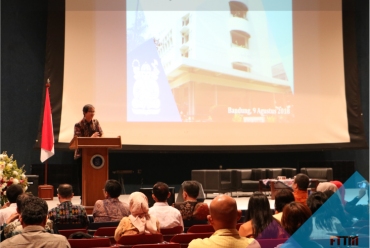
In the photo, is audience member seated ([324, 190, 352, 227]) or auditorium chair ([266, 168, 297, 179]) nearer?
audience member seated ([324, 190, 352, 227])

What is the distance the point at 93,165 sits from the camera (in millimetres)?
4781

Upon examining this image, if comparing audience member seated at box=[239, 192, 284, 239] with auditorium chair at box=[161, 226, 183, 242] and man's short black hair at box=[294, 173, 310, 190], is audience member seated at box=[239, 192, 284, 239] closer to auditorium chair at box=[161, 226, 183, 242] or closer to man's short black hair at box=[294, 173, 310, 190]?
auditorium chair at box=[161, 226, 183, 242]

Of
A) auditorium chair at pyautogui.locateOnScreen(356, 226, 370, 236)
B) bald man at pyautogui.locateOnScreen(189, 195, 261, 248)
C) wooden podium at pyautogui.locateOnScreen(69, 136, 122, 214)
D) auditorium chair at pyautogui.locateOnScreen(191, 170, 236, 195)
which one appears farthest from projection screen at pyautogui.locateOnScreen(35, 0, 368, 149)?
bald man at pyautogui.locateOnScreen(189, 195, 261, 248)

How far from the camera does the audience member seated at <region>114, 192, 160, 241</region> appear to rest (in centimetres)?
283

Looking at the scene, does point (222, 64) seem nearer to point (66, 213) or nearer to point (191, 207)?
point (191, 207)

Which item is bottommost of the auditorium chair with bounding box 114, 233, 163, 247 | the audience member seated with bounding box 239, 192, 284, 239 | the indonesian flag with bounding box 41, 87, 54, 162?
the auditorium chair with bounding box 114, 233, 163, 247

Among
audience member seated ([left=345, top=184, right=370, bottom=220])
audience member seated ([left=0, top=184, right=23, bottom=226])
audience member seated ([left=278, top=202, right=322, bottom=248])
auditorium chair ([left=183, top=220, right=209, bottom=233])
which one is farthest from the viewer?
audience member seated ([left=345, top=184, right=370, bottom=220])

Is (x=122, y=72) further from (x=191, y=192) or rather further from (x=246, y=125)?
(x=191, y=192)

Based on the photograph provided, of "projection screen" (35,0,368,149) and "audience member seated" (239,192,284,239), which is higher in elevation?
"projection screen" (35,0,368,149)

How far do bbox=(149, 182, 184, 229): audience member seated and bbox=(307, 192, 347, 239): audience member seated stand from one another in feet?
3.74

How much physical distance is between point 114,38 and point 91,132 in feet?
14.9

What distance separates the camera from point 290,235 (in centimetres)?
243

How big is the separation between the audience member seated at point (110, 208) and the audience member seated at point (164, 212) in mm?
319

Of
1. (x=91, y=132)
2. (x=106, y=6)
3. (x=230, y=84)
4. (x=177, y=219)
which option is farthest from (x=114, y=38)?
(x=177, y=219)
